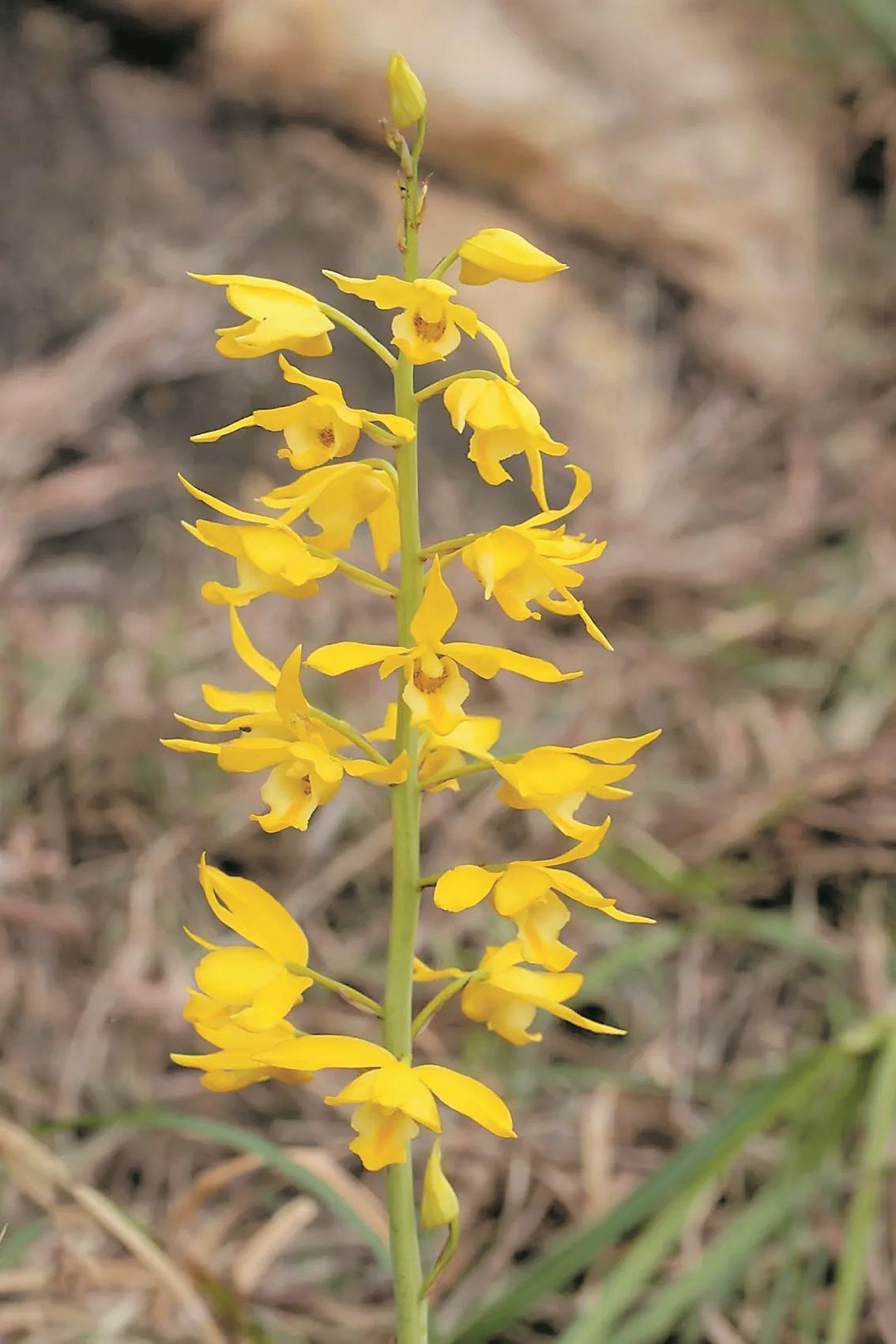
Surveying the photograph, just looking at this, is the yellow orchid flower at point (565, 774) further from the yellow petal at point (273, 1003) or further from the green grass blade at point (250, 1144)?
the green grass blade at point (250, 1144)

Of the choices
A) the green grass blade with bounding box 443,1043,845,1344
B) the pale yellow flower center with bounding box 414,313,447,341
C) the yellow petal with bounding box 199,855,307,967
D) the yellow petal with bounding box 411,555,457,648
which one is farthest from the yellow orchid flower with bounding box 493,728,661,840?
the green grass blade with bounding box 443,1043,845,1344

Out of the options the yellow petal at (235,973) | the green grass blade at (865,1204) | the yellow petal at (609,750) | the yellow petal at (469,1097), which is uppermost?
the yellow petal at (609,750)

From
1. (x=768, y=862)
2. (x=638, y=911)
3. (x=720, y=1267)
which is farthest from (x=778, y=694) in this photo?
(x=720, y=1267)

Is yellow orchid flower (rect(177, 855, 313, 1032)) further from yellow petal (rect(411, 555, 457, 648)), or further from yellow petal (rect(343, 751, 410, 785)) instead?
yellow petal (rect(411, 555, 457, 648))

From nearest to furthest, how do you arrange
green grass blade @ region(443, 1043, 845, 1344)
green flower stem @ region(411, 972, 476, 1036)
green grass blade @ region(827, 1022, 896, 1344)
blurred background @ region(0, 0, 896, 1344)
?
green flower stem @ region(411, 972, 476, 1036)
green grass blade @ region(443, 1043, 845, 1344)
green grass blade @ region(827, 1022, 896, 1344)
blurred background @ region(0, 0, 896, 1344)

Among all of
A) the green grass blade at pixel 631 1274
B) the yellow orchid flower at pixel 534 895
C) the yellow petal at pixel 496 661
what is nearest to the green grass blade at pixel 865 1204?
the green grass blade at pixel 631 1274

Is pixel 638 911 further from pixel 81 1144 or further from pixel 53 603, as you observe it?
pixel 53 603
